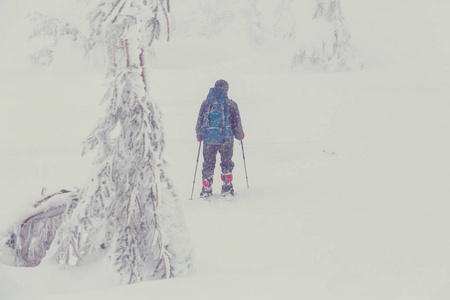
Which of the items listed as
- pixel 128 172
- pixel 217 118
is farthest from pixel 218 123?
pixel 128 172

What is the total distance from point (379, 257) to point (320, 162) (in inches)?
202

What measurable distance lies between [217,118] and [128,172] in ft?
11.6

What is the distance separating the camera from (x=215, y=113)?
24.9 feet

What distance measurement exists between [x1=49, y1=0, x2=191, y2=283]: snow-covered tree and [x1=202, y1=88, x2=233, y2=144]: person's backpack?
10.7 feet

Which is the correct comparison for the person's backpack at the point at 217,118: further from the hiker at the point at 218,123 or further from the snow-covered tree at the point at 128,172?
the snow-covered tree at the point at 128,172

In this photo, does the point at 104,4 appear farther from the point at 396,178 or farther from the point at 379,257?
the point at 396,178

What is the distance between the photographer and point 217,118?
7609 millimetres

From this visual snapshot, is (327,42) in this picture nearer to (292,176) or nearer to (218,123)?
(292,176)

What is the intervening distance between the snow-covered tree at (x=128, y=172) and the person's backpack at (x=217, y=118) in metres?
3.27

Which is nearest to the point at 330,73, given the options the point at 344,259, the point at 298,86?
the point at 298,86

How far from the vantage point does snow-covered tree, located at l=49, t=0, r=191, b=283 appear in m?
4.16

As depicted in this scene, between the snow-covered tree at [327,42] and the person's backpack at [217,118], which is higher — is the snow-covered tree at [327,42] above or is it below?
above

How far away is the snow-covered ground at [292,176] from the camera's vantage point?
350 centimetres

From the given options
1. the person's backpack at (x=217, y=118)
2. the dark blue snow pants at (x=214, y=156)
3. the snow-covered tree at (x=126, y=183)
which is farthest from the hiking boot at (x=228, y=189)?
the snow-covered tree at (x=126, y=183)
